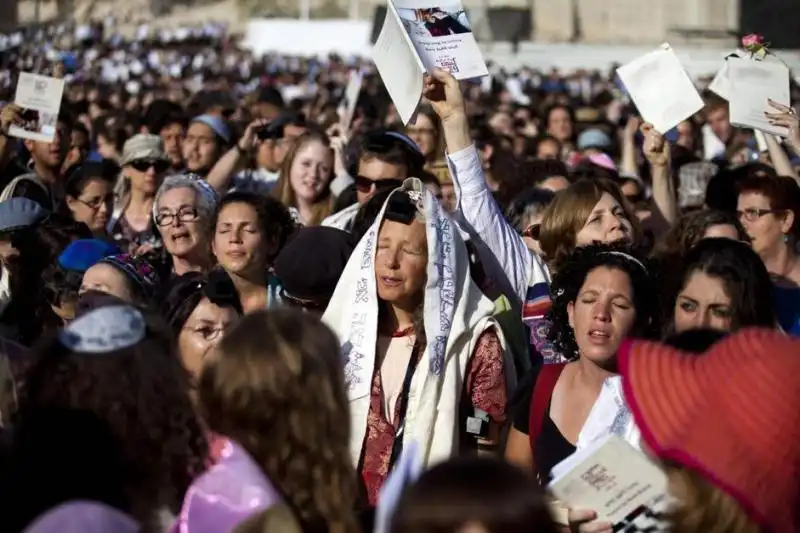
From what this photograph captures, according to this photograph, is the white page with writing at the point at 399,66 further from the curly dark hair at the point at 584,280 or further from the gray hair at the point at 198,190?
the gray hair at the point at 198,190

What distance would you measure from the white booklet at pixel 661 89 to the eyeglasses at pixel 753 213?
968 millimetres

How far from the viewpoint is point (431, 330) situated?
16.5 ft

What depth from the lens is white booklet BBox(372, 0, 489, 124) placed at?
19.8 feet

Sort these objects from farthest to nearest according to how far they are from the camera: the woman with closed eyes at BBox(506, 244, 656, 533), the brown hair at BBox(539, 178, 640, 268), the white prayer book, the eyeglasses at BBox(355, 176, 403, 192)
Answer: the white prayer book → the eyeglasses at BBox(355, 176, 403, 192) → the brown hair at BBox(539, 178, 640, 268) → the woman with closed eyes at BBox(506, 244, 656, 533)

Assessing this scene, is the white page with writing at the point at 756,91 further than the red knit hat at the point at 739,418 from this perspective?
Yes

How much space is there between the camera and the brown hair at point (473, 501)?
8.75ft

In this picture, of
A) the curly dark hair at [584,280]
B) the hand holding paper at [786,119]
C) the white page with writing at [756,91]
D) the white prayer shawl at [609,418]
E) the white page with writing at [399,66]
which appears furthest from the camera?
the white page with writing at [756,91]

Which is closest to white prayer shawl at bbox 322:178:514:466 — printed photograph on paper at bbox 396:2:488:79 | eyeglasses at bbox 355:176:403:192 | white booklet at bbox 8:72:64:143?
printed photograph on paper at bbox 396:2:488:79

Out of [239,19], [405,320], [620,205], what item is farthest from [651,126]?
[239,19]

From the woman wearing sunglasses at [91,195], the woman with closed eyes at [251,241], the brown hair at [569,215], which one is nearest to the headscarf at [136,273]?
the woman with closed eyes at [251,241]

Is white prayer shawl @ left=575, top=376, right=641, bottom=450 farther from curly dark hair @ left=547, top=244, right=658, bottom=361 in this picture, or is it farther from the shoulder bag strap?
curly dark hair @ left=547, top=244, right=658, bottom=361

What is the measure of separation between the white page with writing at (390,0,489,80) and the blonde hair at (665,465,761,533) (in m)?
3.09

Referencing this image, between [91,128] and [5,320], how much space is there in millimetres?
8128

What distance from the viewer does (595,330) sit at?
15.9 ft
